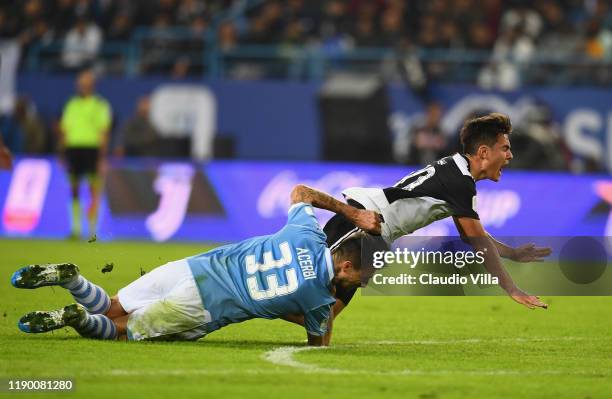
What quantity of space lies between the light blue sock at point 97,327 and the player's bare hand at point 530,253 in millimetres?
3086

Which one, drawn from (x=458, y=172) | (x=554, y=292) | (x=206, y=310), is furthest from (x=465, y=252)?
(x=206, y=310)

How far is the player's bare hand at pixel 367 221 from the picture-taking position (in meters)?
8.61

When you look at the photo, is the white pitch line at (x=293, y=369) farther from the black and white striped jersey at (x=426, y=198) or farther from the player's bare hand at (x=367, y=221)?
the black and white striped jersey at (x=426, y=198)

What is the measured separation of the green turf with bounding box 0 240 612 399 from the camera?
715 cm

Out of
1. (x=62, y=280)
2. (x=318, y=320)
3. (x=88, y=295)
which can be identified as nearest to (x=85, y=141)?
(x=88, y=295)

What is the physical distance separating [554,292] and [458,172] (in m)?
1.47

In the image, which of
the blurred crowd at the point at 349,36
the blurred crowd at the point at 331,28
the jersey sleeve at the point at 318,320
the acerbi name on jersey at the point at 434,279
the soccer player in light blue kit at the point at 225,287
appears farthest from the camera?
the blurred crowd at the point at 331,28

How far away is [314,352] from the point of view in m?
8.73

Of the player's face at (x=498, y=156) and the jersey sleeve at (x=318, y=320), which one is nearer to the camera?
the jersey sleeve at (x=318, y=320)

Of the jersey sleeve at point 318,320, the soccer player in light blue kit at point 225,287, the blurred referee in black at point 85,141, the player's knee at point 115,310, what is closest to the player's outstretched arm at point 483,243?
the soccer player in light blue kit at point 225,287

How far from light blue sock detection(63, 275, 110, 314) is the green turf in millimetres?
261

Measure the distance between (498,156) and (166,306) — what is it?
272 centimetres

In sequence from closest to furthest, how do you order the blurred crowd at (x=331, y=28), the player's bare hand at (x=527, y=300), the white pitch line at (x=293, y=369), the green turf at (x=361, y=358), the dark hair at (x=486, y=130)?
the green turf at (x=361, y=358) → the white pitch line at (x=293, y=369) → the player's bare hand at (x=527, y=300) → the dark hair at (x=486, y=130) → the blurred crowd at (x=331, y=28)

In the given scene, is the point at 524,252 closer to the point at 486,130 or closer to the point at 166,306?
the point at 486,130
